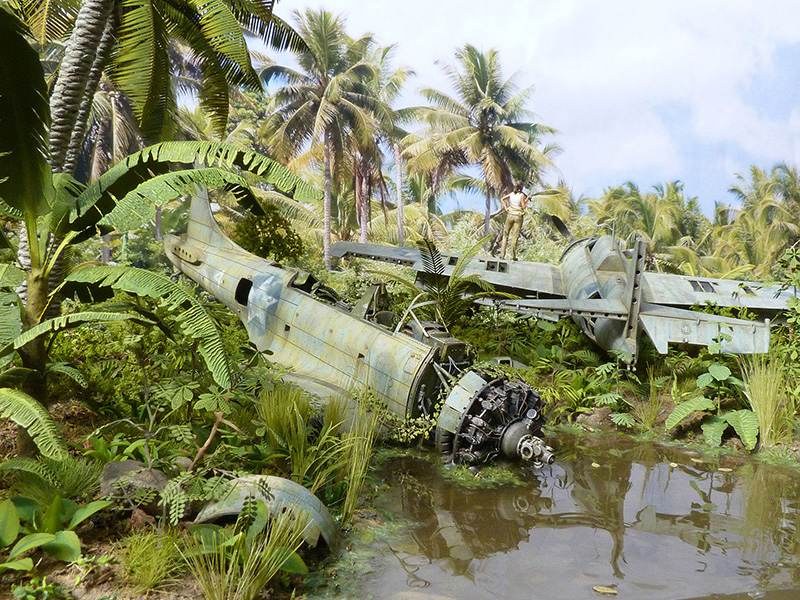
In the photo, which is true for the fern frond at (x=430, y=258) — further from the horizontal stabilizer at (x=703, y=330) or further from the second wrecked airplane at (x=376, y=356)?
the horizontal stabilizer at (x=703, y=330)

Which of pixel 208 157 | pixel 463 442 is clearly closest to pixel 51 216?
pixel 208 157

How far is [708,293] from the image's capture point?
12.2 metres

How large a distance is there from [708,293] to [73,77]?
11995 mm

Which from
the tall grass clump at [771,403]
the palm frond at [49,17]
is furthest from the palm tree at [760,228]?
the palm frond at [49,17]

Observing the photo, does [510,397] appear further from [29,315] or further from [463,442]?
[29,315]

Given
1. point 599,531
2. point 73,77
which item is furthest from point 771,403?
point 73,77

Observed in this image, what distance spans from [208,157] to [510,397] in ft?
15.2

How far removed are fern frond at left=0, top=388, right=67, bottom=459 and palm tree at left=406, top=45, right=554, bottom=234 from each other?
2891cm

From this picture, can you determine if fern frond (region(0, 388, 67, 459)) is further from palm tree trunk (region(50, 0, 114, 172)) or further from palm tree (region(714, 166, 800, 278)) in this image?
palm tree (region(714, 166, 800, 278))

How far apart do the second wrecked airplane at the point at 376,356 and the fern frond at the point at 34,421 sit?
10.2ft

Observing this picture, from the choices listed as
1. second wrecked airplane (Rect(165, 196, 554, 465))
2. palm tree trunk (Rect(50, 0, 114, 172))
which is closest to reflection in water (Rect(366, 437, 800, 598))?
second wrecked airplane (Rect(165, 196, 554, 465))

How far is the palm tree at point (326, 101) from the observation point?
28250 millimetres

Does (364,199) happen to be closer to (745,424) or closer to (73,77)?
(73,77)

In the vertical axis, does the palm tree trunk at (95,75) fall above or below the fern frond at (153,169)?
above
